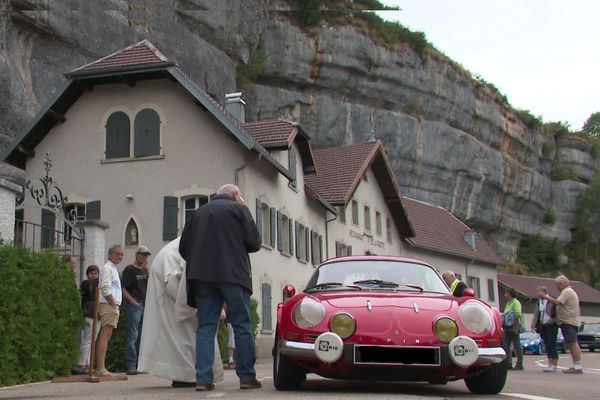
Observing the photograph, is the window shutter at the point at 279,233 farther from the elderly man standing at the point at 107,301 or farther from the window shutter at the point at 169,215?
the elderly man standing at the point at 107,301

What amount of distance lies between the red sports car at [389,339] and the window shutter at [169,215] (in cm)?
1651

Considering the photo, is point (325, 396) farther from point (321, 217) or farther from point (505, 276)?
point (505, 276)

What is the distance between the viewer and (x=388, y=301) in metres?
7.45

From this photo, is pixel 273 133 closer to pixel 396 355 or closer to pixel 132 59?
pixel 132 59

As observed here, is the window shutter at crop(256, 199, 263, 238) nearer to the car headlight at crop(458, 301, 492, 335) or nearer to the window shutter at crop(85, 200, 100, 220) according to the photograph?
the window shutter at crop(85, 200, 100, 220)

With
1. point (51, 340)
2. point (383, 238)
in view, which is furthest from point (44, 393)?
point (383, 238)

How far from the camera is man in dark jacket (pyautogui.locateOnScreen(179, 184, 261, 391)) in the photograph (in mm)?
7547

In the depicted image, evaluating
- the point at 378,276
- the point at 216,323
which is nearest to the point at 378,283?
the point at 378,276

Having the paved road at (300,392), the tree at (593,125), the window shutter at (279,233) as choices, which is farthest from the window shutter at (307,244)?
the tree at (593,125)

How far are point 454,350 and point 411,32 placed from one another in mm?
56473

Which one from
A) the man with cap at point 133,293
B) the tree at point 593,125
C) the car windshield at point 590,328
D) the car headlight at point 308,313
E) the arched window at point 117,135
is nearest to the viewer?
the car headlight at point 308,313

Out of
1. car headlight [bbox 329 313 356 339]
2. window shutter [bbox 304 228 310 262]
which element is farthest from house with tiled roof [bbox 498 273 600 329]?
car headlight [bbox 329 313 356 339]

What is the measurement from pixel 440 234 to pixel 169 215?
25.7 m

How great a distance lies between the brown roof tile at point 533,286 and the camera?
187ft
